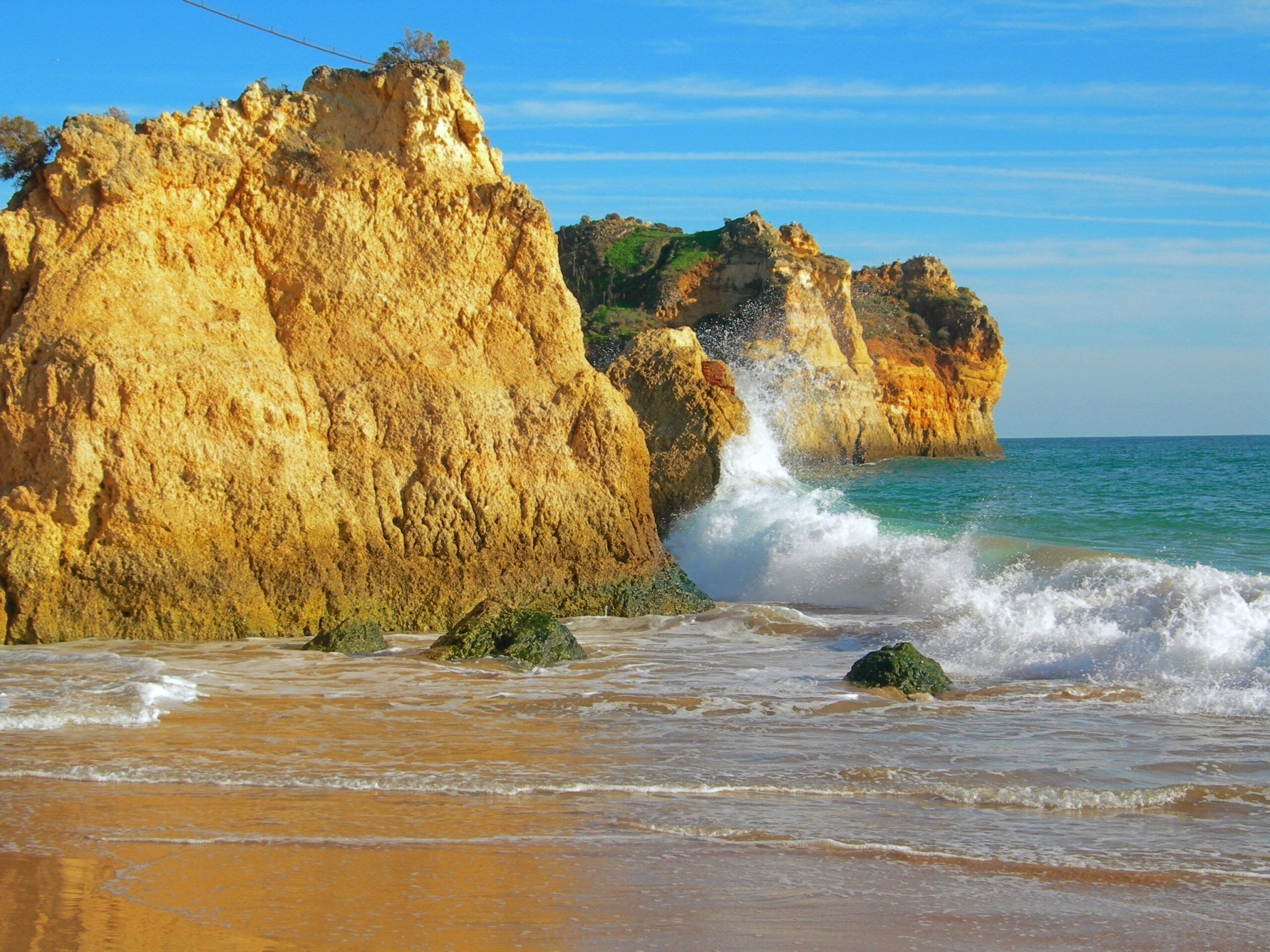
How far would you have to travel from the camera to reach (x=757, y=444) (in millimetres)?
19016

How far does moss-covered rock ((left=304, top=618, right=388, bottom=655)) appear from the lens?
8.94 metres

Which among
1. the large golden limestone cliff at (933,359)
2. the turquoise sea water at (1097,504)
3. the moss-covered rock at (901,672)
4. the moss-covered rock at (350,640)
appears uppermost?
the large golden limestone cliff at (933,359)

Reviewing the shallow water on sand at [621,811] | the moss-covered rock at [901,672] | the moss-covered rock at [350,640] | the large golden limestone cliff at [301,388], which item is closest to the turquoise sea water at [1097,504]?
the moss-covered rock at [901,672]

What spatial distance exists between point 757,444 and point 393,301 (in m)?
9.64

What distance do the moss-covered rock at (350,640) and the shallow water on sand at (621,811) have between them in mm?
487

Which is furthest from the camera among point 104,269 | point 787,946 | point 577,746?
point 104,269

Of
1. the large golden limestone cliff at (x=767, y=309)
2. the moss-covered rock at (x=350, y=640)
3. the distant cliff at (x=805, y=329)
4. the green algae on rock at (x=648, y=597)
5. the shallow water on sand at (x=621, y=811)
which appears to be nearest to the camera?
the shallow water on sand at (x=621, y=811)

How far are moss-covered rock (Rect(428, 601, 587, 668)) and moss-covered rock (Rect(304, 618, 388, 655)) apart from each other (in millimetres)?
466

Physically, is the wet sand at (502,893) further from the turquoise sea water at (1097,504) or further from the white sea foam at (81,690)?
the turquoise sea water at (1097,504)

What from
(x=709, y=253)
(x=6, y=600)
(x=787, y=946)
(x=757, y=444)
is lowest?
(x=787, y=946)

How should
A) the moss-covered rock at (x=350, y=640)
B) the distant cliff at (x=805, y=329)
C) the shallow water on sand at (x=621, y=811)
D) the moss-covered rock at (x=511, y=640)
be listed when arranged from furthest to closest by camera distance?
the distant cliff at (x=805, y=329) → the moss-covered rock at (x=350, y=640) → the moss-covered rock at (x=511, y=640) → the shallow water on sand at (x=621, y=811)

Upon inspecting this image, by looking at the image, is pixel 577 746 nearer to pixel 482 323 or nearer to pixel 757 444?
pixel 482 323

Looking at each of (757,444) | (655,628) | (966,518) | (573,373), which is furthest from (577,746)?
(966,518)

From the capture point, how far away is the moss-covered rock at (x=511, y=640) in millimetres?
8805
